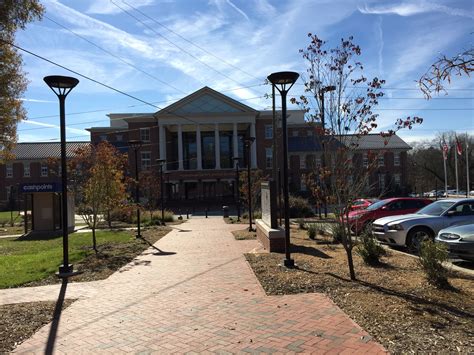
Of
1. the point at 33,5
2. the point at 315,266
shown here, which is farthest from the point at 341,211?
the point at 33,5

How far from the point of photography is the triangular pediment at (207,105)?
198 ft

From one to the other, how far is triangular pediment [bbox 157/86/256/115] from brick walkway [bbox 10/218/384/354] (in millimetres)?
53028

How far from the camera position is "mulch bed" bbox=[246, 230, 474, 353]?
475 cm

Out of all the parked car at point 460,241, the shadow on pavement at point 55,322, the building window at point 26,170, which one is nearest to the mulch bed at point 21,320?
the shadow on pavement at point 55,322

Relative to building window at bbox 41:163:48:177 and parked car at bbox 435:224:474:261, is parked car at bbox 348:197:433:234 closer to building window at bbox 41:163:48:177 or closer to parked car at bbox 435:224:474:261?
parked car at bbox 435:224:474:261

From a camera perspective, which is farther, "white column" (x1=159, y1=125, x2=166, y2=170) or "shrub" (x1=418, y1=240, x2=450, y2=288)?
"white column" (x1=159, y1=125, x2=166, y2=170)

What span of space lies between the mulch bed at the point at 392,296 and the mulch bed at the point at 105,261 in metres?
3.34

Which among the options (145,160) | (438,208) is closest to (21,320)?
(438,208)

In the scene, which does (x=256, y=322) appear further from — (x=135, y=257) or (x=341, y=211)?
(x=135, y=257)

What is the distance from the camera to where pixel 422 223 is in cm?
1188

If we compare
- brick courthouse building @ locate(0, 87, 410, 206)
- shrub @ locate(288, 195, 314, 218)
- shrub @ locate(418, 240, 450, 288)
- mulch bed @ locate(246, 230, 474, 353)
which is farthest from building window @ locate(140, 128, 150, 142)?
shrub @ locate(418, 240, 450, 288)

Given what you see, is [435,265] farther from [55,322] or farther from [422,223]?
[55,322]

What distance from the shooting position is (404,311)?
5.65 metres

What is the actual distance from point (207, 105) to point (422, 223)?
5114 centimetres
